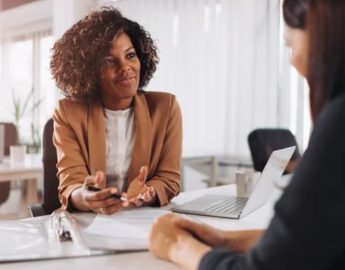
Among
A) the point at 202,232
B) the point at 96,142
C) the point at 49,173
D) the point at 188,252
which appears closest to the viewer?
the point at 188,252

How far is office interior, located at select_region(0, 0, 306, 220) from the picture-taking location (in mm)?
3471

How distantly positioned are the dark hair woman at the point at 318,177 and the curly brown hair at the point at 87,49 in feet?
3.51

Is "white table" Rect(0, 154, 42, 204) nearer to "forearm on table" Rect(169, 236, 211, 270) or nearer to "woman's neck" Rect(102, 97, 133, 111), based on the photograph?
"woman's neck" Rect(102, 97, 133, 111)

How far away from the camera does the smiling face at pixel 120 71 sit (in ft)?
5.33

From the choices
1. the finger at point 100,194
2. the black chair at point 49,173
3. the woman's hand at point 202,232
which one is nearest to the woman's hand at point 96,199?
the finger at point 100,194

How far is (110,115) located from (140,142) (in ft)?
0.52

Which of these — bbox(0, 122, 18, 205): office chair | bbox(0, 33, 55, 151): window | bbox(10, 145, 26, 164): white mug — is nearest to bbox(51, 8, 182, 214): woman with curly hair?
bbox(10, 145, 26, 164): white mug

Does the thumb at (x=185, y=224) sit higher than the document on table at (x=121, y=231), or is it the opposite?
the thumb at (x=185, y=224)

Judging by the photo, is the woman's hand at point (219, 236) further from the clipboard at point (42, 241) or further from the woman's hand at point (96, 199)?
the woman's hand at point (96, 199)

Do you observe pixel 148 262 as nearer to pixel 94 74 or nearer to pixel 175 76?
pixel 94 74

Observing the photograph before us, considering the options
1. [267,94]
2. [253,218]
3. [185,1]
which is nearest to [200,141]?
[267,94]

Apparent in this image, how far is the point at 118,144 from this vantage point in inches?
65.1

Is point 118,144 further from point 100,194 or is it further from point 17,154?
point 17,154

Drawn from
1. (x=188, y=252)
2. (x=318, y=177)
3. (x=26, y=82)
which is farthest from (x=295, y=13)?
(x=26, y=82)
